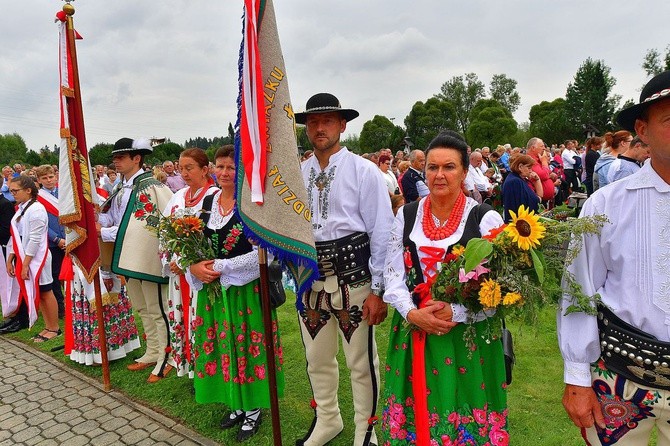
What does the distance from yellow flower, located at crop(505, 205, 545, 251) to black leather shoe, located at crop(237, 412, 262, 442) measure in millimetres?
2632

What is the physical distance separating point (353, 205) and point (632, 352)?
1.78 m

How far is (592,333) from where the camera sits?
6.00 feet

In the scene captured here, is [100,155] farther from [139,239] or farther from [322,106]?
[322,106]

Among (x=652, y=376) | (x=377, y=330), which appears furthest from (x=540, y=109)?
(x=652, y=376)

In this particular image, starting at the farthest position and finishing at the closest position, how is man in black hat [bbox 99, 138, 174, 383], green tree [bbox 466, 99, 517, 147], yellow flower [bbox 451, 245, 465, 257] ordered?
1. green tree [bbox 466, 99, 517, 147]
2. man in black hat [bbox 99, 138, 174, 383]
3. yellow flower [bbox 451, 245, 465, 257]

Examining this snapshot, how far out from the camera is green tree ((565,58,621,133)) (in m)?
41.0

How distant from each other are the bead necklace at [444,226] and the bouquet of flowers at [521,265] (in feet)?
0.86

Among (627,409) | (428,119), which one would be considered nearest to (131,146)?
(627,409)

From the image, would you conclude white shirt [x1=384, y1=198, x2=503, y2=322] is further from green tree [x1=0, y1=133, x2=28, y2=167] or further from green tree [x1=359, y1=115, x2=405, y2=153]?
green tree [x1=0, y1=133, x2=28, y2=167]

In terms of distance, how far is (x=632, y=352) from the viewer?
1.72 m

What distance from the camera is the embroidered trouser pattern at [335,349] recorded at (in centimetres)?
303

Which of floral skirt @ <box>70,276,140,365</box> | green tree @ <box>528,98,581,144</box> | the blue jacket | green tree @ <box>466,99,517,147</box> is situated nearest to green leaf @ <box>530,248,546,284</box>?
floral skirt @ <box>70,276,140,365</box>

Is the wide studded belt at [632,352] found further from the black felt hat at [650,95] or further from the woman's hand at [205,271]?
the woman's hand at [205,271]

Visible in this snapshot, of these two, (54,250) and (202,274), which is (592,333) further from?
(54,250)
